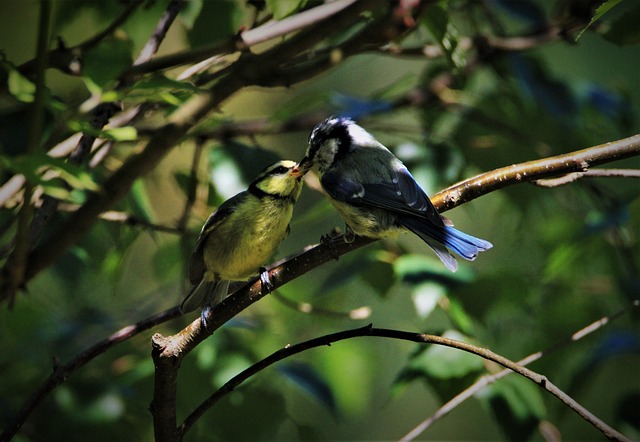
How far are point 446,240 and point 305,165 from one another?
604 millimetres

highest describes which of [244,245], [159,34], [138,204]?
[159,34]

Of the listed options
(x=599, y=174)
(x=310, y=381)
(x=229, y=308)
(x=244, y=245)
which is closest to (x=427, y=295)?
(x=310, y=381)

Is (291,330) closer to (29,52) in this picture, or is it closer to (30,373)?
(30,373)

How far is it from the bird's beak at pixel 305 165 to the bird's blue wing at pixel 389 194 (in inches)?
5.3

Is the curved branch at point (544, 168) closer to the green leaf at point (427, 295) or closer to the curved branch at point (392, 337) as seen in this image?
the curved branch at point (392, 337)

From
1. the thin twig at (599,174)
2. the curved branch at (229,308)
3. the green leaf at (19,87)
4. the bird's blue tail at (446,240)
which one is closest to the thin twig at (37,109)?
the green leaf at (19,87)

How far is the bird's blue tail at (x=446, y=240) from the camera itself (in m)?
1.70

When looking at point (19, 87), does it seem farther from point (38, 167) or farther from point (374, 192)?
point (374, 192)

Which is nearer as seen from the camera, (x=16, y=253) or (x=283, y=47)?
(x=16, y=253)

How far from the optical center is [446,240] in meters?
1.77

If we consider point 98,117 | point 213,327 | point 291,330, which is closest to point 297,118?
point 291,330

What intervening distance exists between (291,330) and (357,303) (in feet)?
2.14

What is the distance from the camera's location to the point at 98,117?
1423mm

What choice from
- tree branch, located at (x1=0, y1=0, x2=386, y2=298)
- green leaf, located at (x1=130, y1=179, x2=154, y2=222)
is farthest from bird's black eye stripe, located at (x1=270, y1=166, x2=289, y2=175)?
tree branch, located at (x1=0, y1=0, x2=386, y2=298)
